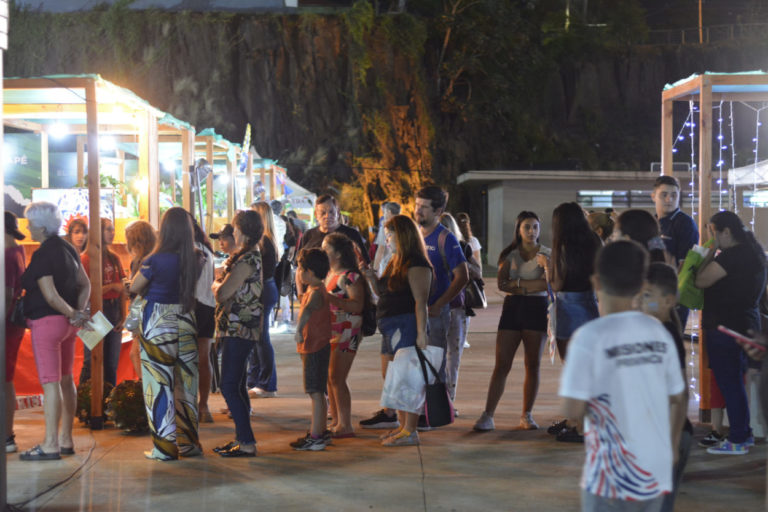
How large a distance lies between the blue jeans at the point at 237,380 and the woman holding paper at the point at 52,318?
1.06 meters

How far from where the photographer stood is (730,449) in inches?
228

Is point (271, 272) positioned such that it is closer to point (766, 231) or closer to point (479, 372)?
point (479, 372)

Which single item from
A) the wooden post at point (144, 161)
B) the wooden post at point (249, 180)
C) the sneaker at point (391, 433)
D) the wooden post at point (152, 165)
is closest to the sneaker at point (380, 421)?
the sneaker at point (391, 433)

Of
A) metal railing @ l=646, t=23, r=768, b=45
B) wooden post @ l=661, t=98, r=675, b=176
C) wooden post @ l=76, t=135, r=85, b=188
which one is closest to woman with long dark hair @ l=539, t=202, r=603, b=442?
wooden post @ l=661, t=98, r=675, b=176

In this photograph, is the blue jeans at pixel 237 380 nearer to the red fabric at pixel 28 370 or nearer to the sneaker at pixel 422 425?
the sneaker at pixel 422 425

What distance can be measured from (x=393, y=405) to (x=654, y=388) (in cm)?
335

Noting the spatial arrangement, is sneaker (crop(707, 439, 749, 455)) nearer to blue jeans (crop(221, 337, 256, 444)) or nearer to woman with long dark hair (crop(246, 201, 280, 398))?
blue jeans (crop(221, 337, 256, 444))

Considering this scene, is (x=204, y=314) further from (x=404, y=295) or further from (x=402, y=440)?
(x=402, y=440)

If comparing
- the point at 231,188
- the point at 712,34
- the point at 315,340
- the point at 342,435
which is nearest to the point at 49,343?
the point at 315,340

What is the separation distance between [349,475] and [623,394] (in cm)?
295

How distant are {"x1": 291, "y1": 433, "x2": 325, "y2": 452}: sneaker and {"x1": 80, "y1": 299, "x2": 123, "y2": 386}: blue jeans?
6.64 ft

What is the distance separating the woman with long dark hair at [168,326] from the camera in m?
5.62

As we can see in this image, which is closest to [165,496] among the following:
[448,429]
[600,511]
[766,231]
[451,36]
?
[448,429]

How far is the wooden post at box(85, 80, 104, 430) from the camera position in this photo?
671cm
